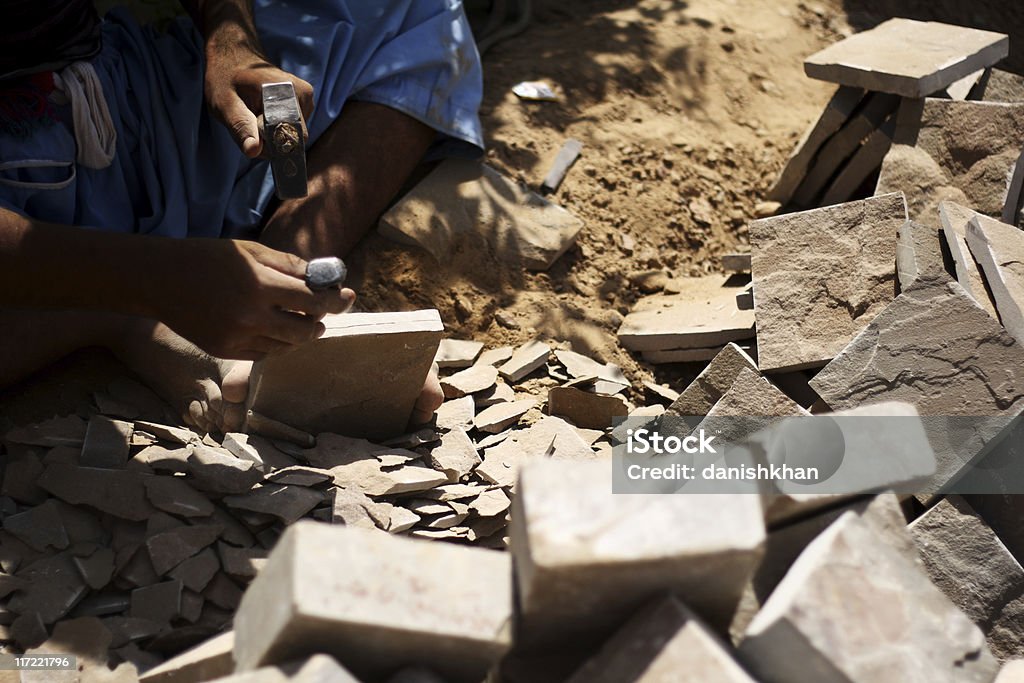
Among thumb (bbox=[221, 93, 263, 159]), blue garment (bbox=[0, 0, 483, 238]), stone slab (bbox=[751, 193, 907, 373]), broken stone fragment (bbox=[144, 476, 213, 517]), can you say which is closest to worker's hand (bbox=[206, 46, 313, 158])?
thumb (bbox=[221, 93, 263, 159])

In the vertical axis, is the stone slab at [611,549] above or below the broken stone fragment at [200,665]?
above

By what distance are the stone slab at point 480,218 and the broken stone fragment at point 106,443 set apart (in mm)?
1341

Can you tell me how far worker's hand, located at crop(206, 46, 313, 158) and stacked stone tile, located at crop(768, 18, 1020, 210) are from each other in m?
2.17

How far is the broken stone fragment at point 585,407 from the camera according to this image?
3.16 meters

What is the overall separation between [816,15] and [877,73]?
206 centimetres

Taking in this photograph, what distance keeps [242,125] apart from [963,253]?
220 cm

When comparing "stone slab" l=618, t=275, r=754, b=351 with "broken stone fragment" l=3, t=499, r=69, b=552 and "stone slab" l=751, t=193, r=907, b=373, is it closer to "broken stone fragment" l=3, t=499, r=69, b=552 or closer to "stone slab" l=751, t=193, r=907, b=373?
"stone slab" l=751, t=193, r=907, b=373

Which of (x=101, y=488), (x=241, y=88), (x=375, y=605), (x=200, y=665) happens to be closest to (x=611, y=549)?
(x=375, y=605)

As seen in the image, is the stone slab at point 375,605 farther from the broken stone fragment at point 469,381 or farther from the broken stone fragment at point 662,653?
the broken stone fragment at point 469,381

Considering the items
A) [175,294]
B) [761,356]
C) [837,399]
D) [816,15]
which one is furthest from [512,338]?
[816,15]

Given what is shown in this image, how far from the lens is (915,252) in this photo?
9.74 feet

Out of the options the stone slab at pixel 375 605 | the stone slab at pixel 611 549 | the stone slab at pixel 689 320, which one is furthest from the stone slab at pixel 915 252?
the stone slab at pixel 375 605

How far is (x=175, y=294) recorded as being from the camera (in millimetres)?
2273

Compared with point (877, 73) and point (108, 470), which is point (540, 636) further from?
point (877, 73)
